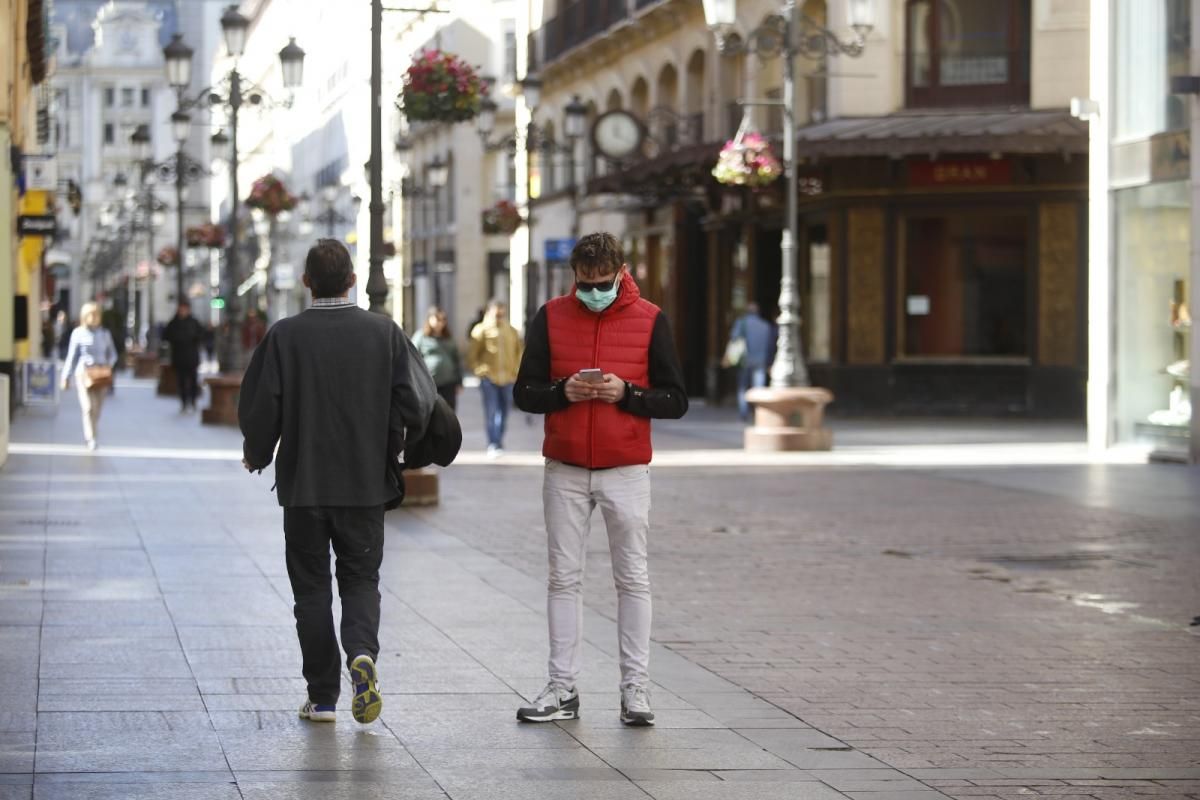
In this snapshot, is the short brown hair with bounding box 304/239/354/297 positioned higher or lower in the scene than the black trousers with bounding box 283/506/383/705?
higher

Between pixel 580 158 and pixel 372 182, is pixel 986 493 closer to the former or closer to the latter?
pixel 372 182

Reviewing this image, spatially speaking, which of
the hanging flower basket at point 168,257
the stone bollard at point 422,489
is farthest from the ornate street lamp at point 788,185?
the hanging flower basket at point 168,257

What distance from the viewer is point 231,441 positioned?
27.5 metres

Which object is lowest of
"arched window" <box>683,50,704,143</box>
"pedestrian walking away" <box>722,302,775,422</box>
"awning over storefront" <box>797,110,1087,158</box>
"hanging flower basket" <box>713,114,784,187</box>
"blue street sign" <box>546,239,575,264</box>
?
"pedestrian walking away" <box>722,302,775,422</box>

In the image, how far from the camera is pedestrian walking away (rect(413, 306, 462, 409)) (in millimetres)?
23922

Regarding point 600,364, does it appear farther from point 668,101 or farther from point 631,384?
point 668,101

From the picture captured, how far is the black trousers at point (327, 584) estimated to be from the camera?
8102mm

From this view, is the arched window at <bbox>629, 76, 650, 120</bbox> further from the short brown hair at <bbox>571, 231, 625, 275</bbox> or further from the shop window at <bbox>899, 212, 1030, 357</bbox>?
the short brown hair at <bbox>571, 231, 625, 275</bbox>

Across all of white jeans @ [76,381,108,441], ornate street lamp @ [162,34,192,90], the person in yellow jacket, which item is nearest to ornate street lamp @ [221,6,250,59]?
ornate street lamp @ [162,34,192,90]

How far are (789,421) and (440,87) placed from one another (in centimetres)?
736

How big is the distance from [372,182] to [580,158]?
3435cm

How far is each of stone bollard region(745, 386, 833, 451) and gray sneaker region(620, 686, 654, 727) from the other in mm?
17819

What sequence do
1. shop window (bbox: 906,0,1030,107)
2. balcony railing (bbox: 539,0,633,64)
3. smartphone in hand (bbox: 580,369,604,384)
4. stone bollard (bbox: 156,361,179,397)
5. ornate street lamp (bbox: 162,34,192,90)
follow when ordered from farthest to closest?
balcony railing (bbox: 539,0,633,64)
stone bollard (bbox: 156,361,179,397)
shop window (bbox: 906,0,1030,107)
ornate street lamp (bbox: 162,34,192,90)
smartphone in hand (bbox: 580,369,604,384)

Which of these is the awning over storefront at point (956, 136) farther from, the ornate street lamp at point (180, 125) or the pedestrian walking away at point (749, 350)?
the ornate street lamp at point (180, 125)
